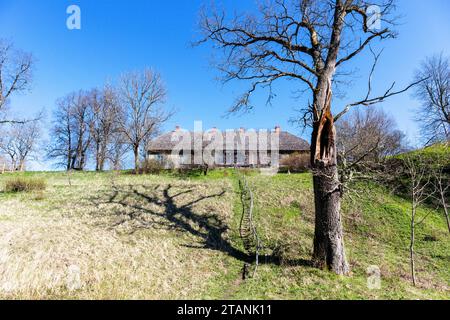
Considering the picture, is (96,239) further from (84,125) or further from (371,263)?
(84,125)

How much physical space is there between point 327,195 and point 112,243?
842cm

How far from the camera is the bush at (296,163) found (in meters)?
24.1

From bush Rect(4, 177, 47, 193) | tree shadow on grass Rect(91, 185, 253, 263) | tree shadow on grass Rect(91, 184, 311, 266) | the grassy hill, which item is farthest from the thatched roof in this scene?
tree shadow on grass Rect(91, 185, 253, 263)


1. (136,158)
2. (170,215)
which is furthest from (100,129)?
(170,215)

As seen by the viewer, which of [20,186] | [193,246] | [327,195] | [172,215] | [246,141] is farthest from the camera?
[246,141]

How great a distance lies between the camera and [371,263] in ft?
28.1

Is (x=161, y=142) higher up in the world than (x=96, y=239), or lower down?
higher up

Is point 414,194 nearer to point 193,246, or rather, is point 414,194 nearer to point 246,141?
point 193,246

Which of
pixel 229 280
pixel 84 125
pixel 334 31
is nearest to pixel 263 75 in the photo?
pixel 334 31

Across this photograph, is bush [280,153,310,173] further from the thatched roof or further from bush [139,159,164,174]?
bush [139,159,164,174]

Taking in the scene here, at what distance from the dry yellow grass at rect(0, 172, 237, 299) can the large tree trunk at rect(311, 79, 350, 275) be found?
3772 millimetres

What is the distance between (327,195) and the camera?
7684 millimetres
